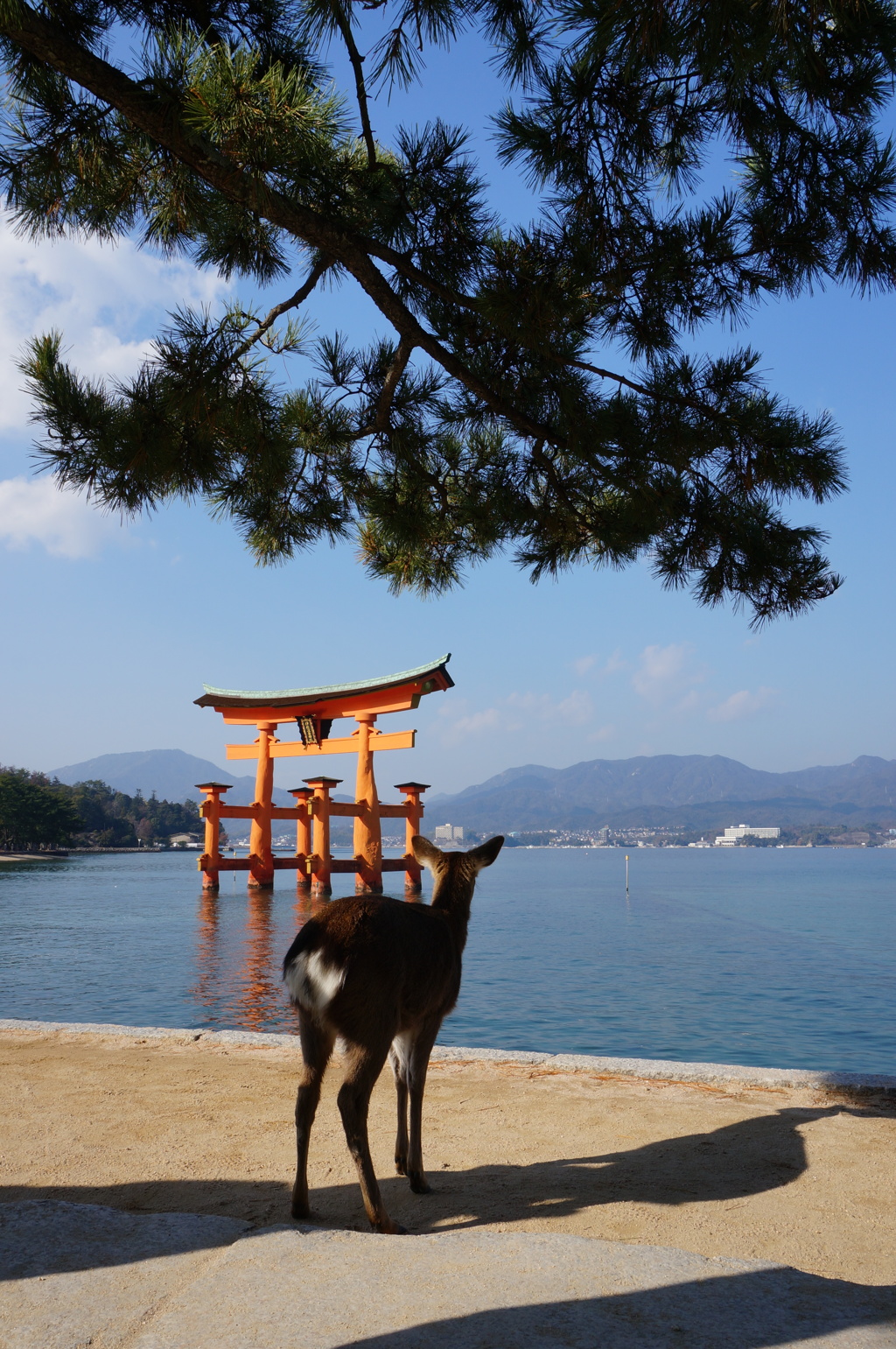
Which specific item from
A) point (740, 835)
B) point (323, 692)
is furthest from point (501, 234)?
point (740, 835)

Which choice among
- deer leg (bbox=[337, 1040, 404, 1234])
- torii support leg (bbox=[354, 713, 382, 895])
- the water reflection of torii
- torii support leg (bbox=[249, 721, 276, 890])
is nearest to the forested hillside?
torii support leg (bbox=[249, 721, 276, 890])

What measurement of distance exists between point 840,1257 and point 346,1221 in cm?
137

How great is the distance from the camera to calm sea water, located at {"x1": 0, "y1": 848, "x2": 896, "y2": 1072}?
8273mm

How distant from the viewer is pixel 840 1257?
7.81 feet

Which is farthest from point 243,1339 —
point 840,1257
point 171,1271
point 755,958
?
point 755,958

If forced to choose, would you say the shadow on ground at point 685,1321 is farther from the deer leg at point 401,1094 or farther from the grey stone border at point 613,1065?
the grey stone border at point 613,1065

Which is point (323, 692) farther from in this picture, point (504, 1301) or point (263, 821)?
point (504, 1301)

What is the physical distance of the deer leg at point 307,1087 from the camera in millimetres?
2568

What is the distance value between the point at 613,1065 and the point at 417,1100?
2135mm

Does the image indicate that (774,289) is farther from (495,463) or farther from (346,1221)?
(346,1221)

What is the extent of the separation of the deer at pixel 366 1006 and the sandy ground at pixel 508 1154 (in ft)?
0.75

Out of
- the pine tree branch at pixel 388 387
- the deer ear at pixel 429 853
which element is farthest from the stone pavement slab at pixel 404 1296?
the pine tree branch at pixel 388 387

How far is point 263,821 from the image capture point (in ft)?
79.7

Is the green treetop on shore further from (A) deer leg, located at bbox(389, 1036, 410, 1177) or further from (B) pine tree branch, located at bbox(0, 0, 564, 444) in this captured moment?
(A) deer leg, located at bbox(389, 1036, 410, 1177)
